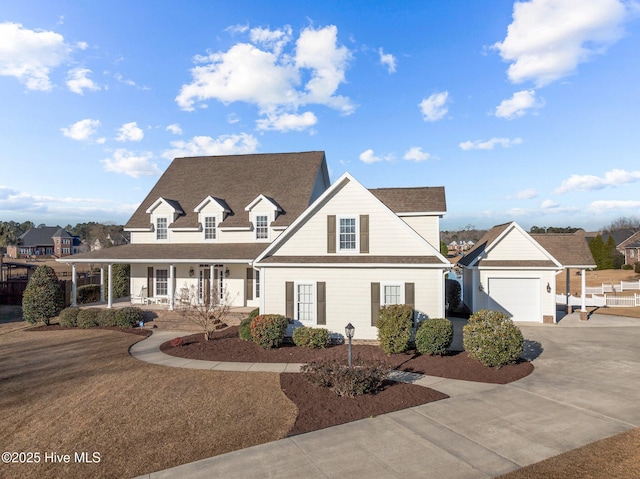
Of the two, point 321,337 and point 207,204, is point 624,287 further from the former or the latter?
point 207,204

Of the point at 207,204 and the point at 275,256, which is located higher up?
the point at 207,204

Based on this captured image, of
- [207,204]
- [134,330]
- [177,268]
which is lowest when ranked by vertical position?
[134,330]

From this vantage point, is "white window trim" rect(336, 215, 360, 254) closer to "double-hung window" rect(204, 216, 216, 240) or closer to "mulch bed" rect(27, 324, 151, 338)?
"mulch bed" rect(27, 324, 151, 338)

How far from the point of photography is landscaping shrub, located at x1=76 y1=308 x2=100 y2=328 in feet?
61.3

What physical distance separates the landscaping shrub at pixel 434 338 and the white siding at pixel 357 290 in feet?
5.68

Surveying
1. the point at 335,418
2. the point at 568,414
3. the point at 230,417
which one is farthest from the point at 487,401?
the point at 230,417

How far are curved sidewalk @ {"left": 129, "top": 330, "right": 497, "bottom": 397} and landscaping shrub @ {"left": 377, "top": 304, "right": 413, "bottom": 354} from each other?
5.80 ft

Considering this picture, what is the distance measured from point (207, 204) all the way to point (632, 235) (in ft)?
244

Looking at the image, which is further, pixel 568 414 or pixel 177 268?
pixel 177 268

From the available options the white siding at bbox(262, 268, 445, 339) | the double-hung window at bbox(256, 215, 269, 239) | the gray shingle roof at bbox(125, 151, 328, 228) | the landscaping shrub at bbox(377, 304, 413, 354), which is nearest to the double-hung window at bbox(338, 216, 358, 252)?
the white siding at bbox(262, 268, 445, 339)

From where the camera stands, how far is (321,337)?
554 inches

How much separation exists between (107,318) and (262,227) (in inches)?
376

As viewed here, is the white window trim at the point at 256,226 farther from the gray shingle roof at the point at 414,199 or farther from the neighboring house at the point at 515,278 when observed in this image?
the neighboring house at the point at 515,278

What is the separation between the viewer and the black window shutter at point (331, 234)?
51.7 ft
